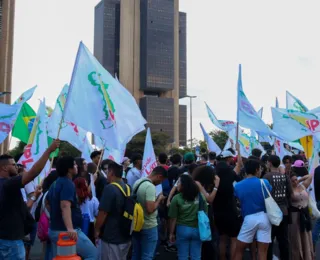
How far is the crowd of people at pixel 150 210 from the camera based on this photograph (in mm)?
4195

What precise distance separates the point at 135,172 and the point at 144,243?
84.1 inches

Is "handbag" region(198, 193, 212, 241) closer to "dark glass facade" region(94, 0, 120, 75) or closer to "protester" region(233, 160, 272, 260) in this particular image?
"protester" region(233, 160, 272, 260)

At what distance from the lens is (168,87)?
3531 inches

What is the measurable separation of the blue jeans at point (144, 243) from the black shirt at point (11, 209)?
166 centimetres

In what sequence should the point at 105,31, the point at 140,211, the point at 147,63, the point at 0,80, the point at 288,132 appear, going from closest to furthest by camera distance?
the point at 140,211 < the point at 288,132 < the point at 0,80 < the point at 147,63 < the point at 105,31

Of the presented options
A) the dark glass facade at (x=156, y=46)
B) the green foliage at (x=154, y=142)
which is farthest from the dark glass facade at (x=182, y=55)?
the green foliage at (x=154, y=142)

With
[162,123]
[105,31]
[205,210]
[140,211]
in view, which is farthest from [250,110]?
[105,31]

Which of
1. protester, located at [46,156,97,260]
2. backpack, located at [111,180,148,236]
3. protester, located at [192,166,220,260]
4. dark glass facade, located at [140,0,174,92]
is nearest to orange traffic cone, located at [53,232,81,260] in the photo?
protester, located at [46,156,97,260]

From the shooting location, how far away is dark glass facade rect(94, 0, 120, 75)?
9394cm

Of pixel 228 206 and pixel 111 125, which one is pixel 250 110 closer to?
pixel 228 206

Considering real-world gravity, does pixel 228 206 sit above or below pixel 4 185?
below

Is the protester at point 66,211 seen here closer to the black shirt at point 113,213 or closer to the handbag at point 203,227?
the black shirt at point 113,213

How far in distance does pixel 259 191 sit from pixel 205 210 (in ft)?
2.51

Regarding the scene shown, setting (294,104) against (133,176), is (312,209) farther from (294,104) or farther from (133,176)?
(294,104)
